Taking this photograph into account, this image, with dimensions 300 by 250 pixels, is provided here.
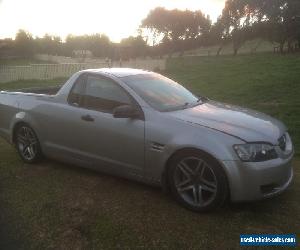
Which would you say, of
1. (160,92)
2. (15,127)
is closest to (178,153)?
(160,92)

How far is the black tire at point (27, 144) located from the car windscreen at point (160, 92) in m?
1.86

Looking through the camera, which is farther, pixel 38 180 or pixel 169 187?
pixel 38 180

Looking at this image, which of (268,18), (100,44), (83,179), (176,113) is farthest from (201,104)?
(100,44)

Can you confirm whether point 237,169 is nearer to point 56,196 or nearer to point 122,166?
point 122,166

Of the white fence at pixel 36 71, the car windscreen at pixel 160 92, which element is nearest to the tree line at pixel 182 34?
the white fence at pixel 36 71

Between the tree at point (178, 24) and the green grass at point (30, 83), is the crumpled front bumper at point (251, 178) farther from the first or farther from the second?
the tree at point (178, 24)

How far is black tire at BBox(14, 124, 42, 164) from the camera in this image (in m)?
6.33

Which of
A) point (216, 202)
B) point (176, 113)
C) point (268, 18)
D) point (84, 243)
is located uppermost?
point (268, 18)

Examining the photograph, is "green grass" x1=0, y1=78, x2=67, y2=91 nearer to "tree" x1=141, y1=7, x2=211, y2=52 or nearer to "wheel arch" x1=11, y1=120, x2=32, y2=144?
"wheel arch" x1=11, y1=120, x2=32, y2=144

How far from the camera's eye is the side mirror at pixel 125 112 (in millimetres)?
4941

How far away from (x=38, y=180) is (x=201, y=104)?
2.51m

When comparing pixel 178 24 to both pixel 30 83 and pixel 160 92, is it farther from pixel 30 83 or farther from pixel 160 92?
pixel 160 92

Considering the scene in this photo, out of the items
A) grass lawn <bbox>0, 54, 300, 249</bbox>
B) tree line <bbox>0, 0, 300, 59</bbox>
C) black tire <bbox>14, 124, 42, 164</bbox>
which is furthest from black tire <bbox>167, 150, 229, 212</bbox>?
tree line <bbox>0, 0, 300, 59</bbox>

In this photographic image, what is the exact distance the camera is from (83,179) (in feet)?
19.0
